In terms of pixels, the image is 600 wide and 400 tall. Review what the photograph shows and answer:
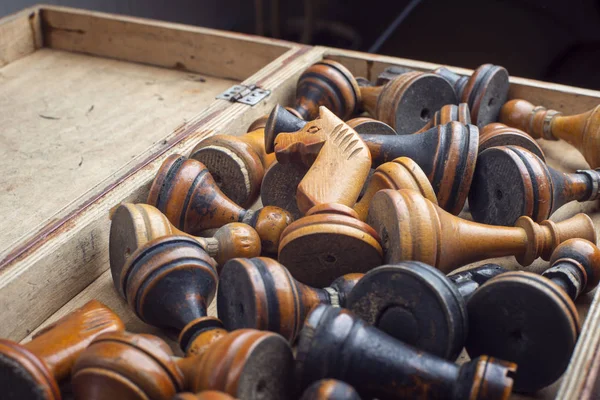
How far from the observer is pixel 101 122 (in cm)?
204

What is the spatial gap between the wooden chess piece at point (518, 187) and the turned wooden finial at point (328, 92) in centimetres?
54

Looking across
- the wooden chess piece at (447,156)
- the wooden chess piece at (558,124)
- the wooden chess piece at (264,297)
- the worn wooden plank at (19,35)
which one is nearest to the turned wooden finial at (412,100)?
the wooden chess piece at (558,124)

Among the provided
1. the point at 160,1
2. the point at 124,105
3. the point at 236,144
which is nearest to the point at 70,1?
the point at 160,1

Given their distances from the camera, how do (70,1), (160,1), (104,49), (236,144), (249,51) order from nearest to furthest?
(236,144)
(249,51)
(104,49)
(70,1)
(160,1)

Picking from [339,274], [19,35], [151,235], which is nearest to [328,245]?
[339,274]

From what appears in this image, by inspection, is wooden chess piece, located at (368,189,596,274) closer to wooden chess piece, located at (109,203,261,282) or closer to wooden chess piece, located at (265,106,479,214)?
wooden chess piece, located at (265,106,479,214)

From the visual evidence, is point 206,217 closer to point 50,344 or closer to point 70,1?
point 50,344

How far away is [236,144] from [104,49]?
1.21 m

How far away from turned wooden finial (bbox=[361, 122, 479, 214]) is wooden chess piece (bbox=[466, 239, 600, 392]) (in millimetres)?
394

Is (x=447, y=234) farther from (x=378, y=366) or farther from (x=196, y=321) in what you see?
(x=196, y=321)

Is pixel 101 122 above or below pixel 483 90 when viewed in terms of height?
below

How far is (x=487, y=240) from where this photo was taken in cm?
→ 123

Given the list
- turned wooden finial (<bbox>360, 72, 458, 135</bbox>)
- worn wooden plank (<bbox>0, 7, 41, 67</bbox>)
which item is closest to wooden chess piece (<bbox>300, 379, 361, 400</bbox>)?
turned wooden finial (<bbox>360, 72, 458, 135</bbox>)

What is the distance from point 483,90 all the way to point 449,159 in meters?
0.48
